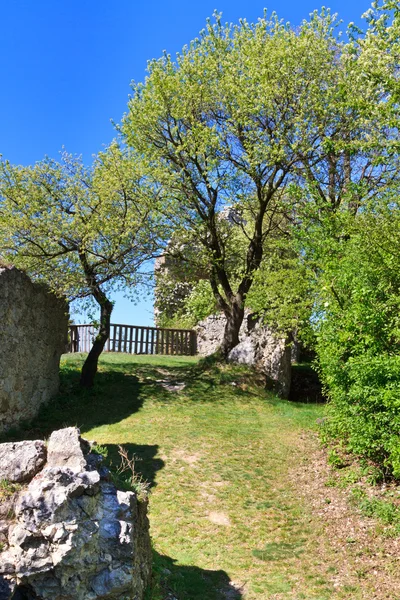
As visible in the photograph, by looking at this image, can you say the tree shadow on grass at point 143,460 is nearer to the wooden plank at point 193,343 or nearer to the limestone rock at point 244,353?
the limestone rock at point 244,353

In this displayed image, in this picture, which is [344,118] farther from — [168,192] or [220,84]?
[168,192]

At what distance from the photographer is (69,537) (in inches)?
241

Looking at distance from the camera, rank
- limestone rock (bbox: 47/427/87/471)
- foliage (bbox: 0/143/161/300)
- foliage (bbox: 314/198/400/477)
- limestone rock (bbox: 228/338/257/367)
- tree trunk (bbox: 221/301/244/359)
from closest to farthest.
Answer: limestone rock (bbox: 47/427/87/471)
foliage (bbox: 314/198/400/477)
foliage (bbox: 0/143/161/300)
limestone rock (bbox: 228/338/257/367)
tree trunk (bbox: 221/301/244/359)

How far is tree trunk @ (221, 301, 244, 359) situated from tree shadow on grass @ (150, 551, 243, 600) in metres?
14.8

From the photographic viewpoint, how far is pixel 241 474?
1397cm

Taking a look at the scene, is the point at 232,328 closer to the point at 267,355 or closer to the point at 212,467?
the point at 267,355

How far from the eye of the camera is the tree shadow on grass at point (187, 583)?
829 centimetres

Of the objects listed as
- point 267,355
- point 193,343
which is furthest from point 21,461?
point 193,343

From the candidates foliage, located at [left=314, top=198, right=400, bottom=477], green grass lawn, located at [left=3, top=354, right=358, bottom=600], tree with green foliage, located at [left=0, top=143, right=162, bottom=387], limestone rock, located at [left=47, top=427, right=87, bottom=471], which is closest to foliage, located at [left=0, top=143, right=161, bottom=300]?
tree with green foliage, located at [left=0, top=143, right=162, bottom=387]

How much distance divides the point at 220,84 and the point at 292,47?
10.2 feet

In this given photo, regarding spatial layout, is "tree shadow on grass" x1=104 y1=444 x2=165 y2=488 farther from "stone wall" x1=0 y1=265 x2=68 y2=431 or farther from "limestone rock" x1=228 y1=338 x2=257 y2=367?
"limestone rock" x1=228 y1=338 x2=257 y2=367

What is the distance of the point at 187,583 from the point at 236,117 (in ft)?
57.0

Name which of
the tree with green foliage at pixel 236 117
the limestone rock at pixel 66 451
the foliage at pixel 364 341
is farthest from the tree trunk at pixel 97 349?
the limestone rock at pixel 66 451

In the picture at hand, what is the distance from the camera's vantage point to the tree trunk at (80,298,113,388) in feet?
69.1
